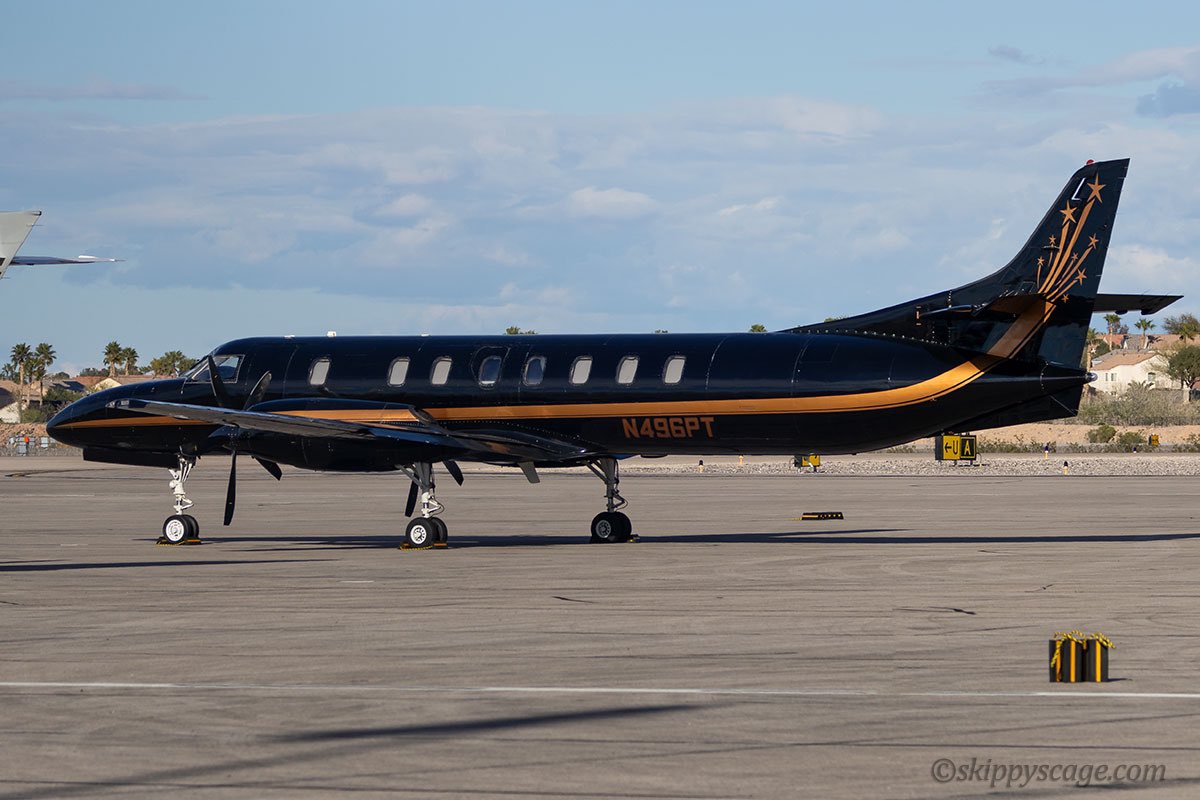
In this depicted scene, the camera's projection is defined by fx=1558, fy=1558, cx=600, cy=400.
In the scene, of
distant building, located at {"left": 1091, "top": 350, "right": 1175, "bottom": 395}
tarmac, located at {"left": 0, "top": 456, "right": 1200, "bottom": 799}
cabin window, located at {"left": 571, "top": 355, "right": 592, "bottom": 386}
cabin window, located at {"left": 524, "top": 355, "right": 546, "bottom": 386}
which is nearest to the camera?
tarmac, located at {"left": 0, "top": 456, "right": 1200, "bottom": 799}

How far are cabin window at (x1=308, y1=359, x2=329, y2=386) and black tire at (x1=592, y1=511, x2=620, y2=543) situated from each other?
6634 millimetres

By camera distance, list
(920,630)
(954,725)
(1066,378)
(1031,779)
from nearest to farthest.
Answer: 1. (1031,779)
2. (954,725)
3. (920,630)
4. (1066,378)

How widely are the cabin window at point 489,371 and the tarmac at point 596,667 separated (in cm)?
330

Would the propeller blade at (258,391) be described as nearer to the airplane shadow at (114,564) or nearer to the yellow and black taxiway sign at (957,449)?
the airplane shadow at (114,564)

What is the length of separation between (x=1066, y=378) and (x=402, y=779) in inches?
787

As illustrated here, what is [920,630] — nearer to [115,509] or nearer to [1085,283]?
[1085,283]

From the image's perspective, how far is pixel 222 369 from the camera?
33.8 metres

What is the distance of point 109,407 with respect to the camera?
33438 millimetres

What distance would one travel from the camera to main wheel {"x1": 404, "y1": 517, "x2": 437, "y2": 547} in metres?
29.8

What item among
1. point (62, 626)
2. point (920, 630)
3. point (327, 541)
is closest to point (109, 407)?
point (327, 541)

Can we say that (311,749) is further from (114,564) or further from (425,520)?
(425,520)

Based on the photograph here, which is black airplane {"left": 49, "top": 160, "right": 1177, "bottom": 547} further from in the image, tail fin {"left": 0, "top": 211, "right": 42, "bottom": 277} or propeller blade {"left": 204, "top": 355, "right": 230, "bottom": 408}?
tail fin {"left": 0, "top": 211, "right": 42, "bottom": 277}

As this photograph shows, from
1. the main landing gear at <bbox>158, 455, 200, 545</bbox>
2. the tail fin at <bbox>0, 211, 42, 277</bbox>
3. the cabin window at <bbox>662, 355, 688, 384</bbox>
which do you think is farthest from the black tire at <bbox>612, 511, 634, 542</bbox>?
the tail fin at <bbox>0, 211, 42, 277</bbox>

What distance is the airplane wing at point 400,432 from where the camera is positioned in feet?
95.8
